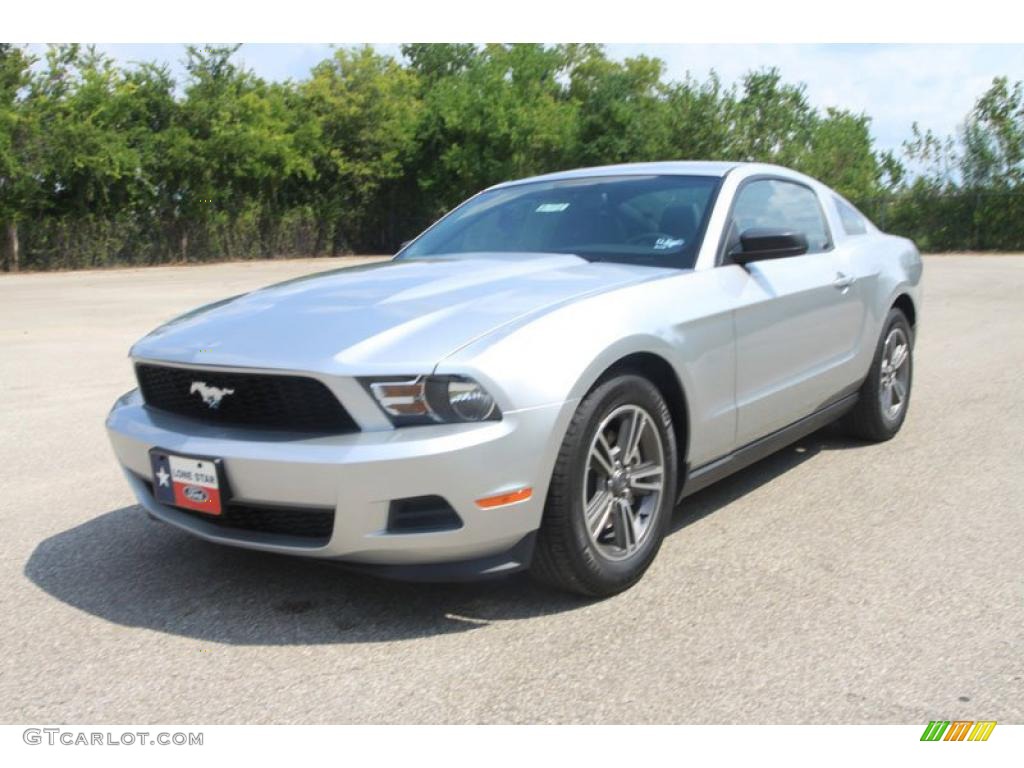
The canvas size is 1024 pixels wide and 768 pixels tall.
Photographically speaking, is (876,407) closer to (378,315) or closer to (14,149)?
(378,315)

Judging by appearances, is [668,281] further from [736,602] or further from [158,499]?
[158,499]

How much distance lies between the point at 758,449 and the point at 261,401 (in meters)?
2.14

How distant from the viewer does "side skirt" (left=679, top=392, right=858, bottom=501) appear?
12.7 ft

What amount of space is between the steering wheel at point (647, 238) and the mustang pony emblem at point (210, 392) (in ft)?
5.88

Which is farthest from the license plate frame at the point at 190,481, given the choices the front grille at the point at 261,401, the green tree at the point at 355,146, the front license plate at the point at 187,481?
the green tree at the point at 355,146

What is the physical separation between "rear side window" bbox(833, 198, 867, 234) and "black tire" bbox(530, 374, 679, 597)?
2424 millimetres

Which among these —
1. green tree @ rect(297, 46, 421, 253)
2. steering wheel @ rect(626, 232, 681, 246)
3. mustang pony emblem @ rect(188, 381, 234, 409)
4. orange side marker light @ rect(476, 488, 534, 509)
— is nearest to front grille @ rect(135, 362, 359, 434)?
mustang pony emblem @ rect(188, 381, 234, 409)

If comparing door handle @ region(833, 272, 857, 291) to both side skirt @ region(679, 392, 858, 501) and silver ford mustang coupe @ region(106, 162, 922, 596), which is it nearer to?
silver ford mustang coupe @ region(106, 162, 922, 596)

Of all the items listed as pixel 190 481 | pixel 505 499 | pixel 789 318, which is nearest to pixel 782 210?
pixel 789 318

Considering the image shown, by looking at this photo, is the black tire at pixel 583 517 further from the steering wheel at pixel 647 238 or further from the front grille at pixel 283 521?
the steering wheel at pixel 647 238

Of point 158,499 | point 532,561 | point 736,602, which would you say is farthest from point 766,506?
point 158,499

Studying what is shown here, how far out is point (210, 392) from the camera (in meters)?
3.26

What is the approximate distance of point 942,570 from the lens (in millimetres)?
3627

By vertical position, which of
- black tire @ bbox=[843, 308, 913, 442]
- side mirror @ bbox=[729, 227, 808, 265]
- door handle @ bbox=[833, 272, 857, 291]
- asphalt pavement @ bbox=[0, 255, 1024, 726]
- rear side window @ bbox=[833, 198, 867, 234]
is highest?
rear side window @ bbox=[833, 198, 867, 234]
